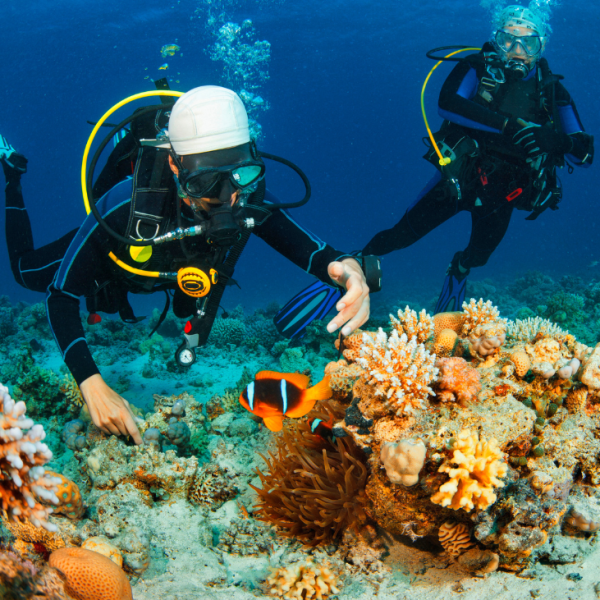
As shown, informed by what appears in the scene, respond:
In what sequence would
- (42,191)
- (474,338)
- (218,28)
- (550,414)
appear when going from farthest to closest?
(42,191), (218,28), (474,338), (550,414)

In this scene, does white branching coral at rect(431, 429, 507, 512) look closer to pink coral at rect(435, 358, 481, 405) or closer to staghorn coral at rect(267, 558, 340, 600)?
pink coral at rect(435, 358, 481, 405)

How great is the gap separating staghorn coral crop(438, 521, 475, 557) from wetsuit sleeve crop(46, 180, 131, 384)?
2.63 meters

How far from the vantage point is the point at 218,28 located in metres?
33.7

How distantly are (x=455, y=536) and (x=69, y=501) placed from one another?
2320mm

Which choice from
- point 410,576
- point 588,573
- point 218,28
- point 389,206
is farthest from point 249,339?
point 389,206

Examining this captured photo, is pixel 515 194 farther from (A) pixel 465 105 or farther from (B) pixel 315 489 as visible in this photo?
(B) pixel 315 489

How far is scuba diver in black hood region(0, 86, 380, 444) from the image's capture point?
275 cm

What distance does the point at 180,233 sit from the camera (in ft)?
9.65

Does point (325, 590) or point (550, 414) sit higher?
point (550, 414)

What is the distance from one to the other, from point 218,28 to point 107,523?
41.2 meters

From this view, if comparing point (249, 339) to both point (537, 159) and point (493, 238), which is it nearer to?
point (493, 238)

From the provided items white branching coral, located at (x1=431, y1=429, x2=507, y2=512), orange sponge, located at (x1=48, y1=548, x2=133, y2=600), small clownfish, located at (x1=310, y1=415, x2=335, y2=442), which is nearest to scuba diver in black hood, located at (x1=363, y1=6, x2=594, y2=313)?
small clownfish, located at (x1=310, y1=415, x2=335, y2=442)

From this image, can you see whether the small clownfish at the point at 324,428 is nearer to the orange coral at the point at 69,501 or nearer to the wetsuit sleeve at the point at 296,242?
the wetsuit sleeve at the point at 296,242

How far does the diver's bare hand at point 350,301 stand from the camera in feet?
7.99
